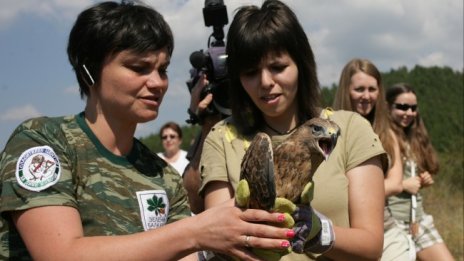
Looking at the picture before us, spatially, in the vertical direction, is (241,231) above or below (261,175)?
below

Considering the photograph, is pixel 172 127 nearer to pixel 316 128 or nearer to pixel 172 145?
pixel 172 145

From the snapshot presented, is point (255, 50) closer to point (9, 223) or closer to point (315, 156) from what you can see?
A: point (315, 156)

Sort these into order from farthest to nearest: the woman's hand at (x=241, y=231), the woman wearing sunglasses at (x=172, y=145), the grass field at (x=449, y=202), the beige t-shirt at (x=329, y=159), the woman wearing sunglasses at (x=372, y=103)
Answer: the grass field at (x=449, y=202)
the woman wearing sunglasses at (x=172, y=145)
the woman wearing sunglasses at (x=372, y=103)
the beige t-shirt at (x=329, y=159)
the woman's hand at (x=241, y=231)

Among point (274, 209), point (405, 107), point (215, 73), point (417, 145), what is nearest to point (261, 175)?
point (274, 209)

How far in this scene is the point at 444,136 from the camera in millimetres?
19250

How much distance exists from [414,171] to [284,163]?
3981mm

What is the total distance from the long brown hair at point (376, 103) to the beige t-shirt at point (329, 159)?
88.2 inches

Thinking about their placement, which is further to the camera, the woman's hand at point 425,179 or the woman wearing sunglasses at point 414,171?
the woman's hand at point 425,179

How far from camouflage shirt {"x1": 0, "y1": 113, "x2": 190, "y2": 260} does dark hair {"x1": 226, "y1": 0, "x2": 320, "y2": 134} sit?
2.05ft

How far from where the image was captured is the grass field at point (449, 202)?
1100 cm

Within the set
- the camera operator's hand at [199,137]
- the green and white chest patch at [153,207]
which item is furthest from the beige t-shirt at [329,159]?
the camera operator's hand at [199,137]

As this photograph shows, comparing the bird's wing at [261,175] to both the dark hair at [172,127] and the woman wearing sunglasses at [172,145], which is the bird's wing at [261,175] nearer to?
the woman wearing sunglasses at [172,145]

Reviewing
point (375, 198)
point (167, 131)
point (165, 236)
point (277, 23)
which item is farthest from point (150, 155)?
point (167, 131)

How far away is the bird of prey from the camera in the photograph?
6.97ft
